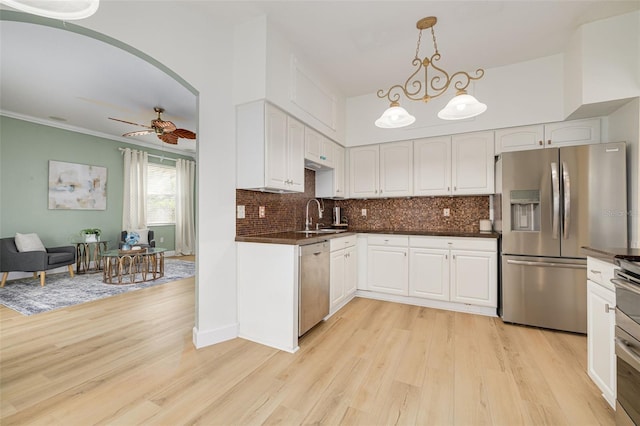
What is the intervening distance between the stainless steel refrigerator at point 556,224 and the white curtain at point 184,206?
7.34 metres

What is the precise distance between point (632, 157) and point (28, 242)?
826 cm

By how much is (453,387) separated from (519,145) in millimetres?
2894

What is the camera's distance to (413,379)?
1.94 m

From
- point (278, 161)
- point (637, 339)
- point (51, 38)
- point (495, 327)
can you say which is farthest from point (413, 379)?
point (51, 38)

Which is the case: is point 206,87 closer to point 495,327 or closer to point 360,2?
point 360,2

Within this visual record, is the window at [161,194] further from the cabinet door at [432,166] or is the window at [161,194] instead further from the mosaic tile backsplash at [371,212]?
the cabinet door at [432,166]

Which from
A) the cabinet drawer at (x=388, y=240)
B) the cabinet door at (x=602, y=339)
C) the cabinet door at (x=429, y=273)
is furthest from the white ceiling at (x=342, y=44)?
the cabinet door at (x=602, y=339)

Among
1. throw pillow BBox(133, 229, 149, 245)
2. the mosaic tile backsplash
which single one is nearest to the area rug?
throw pillow BBox(133, 229, 149, 245)

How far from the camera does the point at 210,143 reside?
2473mm

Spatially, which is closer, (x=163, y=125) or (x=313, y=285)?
A: (x=313, y=285)

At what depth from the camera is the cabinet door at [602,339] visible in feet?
5.06

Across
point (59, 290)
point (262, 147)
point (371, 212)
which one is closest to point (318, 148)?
point (262, 147)

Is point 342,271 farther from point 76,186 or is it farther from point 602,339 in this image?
point 76,186

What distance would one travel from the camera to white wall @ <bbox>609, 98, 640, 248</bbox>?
2.46 m
